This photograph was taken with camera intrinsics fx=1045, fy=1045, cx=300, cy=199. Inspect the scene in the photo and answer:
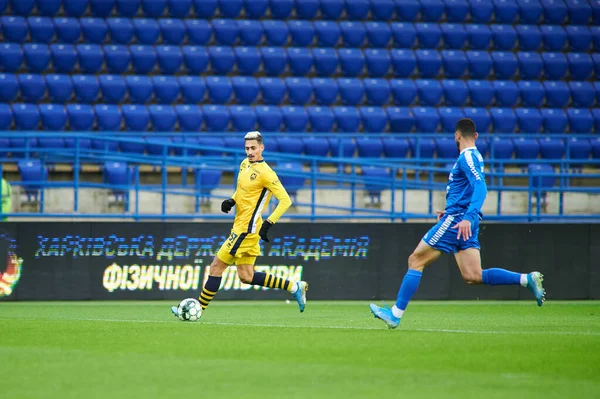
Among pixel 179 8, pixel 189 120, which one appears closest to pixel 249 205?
pixel 189 120

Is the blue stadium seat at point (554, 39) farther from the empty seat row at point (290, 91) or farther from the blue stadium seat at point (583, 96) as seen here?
the blue stadium seat at point (583, 96)

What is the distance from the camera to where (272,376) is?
6488 millimetres

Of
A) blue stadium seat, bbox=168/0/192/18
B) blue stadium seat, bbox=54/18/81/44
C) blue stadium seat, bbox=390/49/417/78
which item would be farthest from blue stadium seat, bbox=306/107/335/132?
blue stadium seat, bbox=54/18/81/44

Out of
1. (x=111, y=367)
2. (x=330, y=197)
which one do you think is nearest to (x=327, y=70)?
(x=330, y=197)

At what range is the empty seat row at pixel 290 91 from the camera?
829 inches

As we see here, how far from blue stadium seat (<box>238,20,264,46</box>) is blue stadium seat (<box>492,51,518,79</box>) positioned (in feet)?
18.0

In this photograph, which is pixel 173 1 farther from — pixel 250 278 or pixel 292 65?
pixel 250 278

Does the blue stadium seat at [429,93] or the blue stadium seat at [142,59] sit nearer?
the blue stadium seat at [142,59]

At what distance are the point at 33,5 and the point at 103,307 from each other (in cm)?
1090

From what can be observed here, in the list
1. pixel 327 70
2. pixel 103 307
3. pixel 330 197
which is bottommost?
pixel 103 307

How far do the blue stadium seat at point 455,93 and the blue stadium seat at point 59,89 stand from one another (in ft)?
26.7

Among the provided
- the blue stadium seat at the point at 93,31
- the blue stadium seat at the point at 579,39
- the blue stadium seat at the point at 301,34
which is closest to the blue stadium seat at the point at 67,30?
the blue stadium seat at the point at 93,31

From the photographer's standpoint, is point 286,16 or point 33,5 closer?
point 33,5

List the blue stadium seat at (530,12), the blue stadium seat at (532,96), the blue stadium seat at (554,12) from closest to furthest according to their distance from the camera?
the blue stadium seat at (532,96), the blue stadium seat at (530,12), the blue stadium seat at (554,12)
